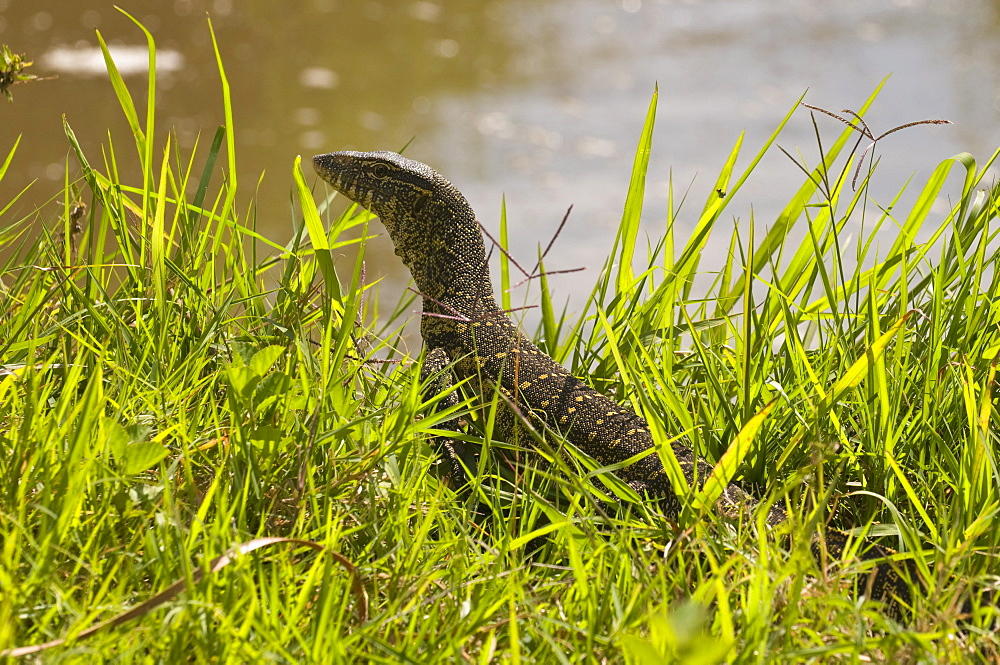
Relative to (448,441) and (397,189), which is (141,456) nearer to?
(448,441)

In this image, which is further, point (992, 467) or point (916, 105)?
point (916, 105)

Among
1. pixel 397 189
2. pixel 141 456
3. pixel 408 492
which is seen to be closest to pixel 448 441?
pixel 408 492

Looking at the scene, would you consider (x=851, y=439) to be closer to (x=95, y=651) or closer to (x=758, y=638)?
(x=758, y=638)

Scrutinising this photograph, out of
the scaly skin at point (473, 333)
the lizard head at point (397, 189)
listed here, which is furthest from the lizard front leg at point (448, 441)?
the lizard head at point (397, 189)

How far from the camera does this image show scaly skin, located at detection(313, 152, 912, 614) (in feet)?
9.68

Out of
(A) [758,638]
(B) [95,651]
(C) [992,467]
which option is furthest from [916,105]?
(B) [95,651]

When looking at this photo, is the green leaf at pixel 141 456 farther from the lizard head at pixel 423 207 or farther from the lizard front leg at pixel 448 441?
the lizard head at pixel 423 207

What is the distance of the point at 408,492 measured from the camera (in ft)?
7.67

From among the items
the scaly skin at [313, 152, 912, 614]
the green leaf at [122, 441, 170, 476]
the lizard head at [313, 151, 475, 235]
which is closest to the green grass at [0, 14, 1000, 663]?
the green leaf at [122, 441, 170, 476]

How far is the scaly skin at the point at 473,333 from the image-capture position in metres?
2.95

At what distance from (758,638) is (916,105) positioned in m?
9.01

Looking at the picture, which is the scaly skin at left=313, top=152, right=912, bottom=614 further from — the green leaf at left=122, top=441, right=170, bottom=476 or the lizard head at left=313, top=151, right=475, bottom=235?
the green leaf at left=122, top=441, right=170, bottom=476

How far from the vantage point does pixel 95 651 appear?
1.67 metres

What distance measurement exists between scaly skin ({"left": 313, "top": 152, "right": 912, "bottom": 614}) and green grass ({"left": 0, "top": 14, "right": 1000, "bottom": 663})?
0.15 meters
